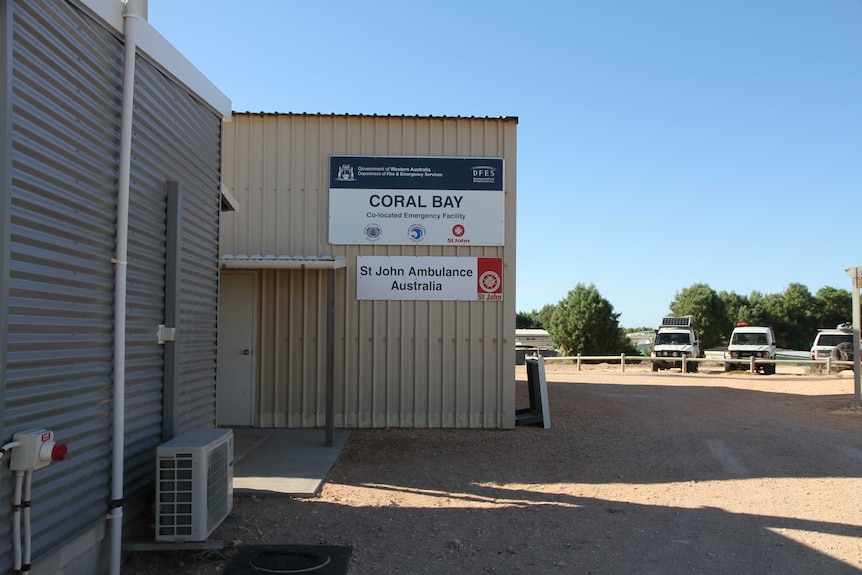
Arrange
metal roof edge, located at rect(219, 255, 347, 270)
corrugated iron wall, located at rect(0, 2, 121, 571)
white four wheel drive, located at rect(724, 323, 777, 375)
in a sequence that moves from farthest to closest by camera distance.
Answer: white four wheel drive, located at rect(724, 323, 777, 375) < metal roof edge, located at rect(219, 255, 347, 270) < corrugated iron wall, located at rect(0, 2, 121, 571)

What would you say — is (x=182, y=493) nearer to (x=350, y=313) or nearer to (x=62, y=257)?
(x=62, y=257)

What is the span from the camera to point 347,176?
10320 millimetres

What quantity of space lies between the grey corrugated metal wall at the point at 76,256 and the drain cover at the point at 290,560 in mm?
870

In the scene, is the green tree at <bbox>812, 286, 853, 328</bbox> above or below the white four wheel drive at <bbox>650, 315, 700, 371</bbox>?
above

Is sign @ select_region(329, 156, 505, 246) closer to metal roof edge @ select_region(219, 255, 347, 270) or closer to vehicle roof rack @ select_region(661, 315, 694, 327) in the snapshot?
metal roof edge @ select_region(219, 255, 347, 270)

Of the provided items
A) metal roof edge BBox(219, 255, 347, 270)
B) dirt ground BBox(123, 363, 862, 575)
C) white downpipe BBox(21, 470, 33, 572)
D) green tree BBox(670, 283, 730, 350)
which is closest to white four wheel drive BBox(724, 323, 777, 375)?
dirt ground BBox(123, 363, 862, 575)

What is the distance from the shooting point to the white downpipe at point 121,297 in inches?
169

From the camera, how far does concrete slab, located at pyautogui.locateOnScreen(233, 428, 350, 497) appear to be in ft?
22.0

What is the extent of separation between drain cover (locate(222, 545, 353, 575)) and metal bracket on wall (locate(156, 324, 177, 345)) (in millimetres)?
1620

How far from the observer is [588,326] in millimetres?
46250

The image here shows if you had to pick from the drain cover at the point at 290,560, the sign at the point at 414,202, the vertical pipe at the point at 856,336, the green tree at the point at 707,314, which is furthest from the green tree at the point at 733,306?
the drain cover at the point at 290,560

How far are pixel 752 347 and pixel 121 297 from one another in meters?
26.4

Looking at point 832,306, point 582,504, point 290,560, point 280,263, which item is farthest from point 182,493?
point 832,306

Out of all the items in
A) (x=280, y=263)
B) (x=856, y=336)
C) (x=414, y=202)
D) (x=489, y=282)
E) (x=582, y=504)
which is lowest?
(x=582, y=504)
